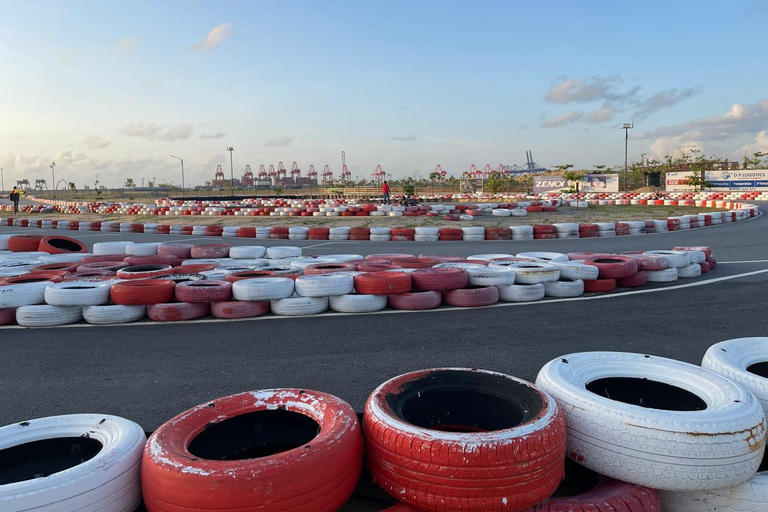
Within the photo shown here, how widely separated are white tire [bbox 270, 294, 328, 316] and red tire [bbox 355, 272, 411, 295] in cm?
58

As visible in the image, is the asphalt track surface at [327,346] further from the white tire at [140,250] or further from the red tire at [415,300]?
the white tire at [140,250]

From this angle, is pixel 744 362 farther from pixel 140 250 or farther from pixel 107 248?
pixel 107 248

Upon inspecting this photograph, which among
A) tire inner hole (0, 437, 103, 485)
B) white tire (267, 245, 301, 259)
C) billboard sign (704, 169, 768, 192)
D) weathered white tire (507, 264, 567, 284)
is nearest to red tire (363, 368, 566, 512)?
tire inner hole (0, 437, 103, 485)

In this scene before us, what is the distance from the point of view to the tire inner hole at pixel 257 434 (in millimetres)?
2639

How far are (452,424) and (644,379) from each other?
126 centimetres

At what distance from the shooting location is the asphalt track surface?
400 cm

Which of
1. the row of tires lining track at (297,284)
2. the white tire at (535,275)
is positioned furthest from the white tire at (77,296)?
the white tire at (535,275)

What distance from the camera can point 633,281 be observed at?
7.68 metres

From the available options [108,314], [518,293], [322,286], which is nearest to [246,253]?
[108,314]

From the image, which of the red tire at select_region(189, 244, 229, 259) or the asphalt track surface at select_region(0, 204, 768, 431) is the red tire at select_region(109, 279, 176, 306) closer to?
the asphalt track surface at select_region(0, 204, 768, 431)

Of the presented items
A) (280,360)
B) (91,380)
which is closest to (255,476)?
(280,360)

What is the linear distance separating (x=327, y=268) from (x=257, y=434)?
492 cm

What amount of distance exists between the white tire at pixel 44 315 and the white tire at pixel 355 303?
3276 mm

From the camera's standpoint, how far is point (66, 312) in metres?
6.12
